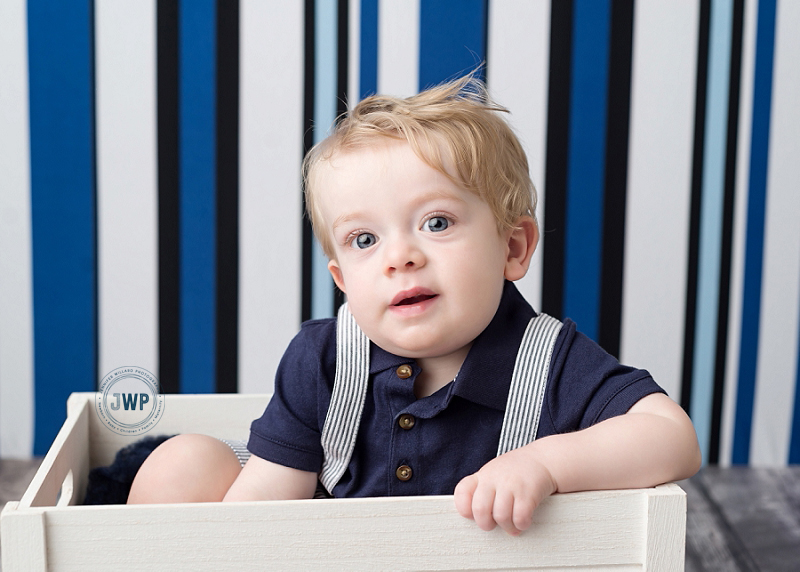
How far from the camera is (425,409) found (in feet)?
2.50

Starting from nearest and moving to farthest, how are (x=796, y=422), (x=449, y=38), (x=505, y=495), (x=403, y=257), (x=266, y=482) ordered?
1. (x=505, y=495)
2. (x=403, y=257)
3. (x=266, y=482)
4. (x=449, y=38)
5. (x=796, y=422)

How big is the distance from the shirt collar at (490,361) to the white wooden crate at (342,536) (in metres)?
0.18

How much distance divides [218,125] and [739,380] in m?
1.09

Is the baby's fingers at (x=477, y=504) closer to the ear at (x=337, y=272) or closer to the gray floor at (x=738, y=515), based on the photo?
the ear at (x=337, y=272)

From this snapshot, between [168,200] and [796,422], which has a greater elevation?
[168,200]

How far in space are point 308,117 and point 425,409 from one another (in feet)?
2.70

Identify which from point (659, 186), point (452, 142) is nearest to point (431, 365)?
point (452, 142)

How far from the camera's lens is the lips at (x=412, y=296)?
2.25 ft

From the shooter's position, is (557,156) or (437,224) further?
(557,156)

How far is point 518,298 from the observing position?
824 mm

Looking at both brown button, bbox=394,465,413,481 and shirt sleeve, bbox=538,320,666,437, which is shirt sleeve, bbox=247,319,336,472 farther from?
shirt sleeve, bbox=538,320,666,437

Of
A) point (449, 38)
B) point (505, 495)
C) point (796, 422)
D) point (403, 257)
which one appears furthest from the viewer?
point (796, 422)

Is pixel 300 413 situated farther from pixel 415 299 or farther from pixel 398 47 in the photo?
pixel 398 47

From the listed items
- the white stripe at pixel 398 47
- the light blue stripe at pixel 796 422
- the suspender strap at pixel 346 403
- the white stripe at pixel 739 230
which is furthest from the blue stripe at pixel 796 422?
the suspender strap at pixel 346 403
